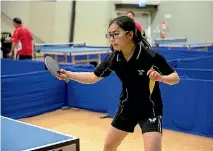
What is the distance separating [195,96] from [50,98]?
2.38 metres

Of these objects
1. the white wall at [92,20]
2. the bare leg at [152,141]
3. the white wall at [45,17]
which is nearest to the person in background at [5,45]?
the white wall at [45,17]

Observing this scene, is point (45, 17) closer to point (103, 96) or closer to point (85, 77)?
point (103, 96)

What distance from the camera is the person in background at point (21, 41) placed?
861 centimetres

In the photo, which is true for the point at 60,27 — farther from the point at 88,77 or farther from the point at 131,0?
the point at 88,77

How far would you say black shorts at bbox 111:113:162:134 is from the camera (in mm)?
2484

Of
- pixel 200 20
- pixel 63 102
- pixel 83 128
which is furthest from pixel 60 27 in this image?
pixel 83 128

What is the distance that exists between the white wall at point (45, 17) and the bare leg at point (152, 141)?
37.5ft

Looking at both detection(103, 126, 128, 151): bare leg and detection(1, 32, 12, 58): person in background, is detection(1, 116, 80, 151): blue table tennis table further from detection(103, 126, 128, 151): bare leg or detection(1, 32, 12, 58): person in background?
detection(1, 32, 12, 58): person in background

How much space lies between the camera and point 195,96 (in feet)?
15.6

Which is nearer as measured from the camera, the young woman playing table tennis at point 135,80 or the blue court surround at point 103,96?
the young woman playing table tennis at point 135,80

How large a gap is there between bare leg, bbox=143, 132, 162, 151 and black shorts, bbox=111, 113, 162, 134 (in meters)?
0.04

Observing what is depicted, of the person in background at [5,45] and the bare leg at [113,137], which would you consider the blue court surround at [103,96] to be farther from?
the person in background at [5,45]

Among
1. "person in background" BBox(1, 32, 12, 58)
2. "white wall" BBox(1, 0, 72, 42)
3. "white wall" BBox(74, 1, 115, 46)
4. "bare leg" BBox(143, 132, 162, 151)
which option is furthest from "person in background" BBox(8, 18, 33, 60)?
"bare leg" BBox(143, 132, 162, 151)

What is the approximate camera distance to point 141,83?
256 centimetres
